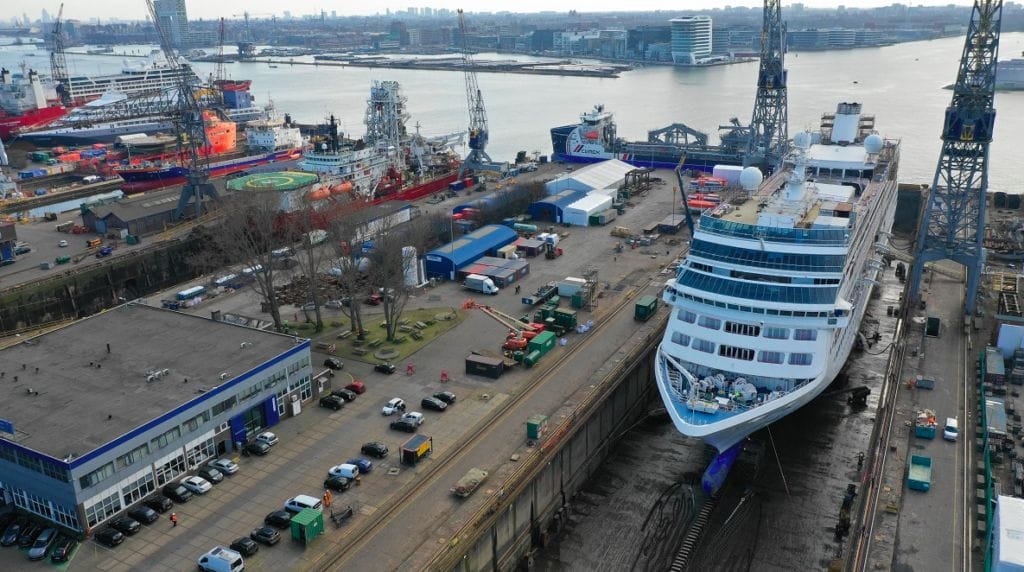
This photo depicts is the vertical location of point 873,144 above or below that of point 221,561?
above

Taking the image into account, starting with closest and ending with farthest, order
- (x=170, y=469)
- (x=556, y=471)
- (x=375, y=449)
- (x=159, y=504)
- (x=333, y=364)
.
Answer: (x=159, y=504) → (x=170, y=469) → (x=375, y=449) → (x=556, y=471) → (x=333, y=364)

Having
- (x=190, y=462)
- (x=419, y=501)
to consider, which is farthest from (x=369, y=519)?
(x=190, y=462)

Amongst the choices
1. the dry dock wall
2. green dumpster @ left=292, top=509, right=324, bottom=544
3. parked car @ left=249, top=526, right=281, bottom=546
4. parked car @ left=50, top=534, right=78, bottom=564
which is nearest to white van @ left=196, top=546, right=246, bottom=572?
parked car @ left=249, top=526, right=281, bottom=546

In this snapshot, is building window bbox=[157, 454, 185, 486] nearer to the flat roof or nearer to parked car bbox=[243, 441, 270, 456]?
the flat roof

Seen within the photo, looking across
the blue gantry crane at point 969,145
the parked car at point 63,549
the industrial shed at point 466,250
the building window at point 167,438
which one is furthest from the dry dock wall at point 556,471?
the blue gantry crane at point 969,145

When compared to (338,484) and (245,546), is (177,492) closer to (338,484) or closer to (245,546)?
(245,546)

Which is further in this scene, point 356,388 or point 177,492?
point 356,388

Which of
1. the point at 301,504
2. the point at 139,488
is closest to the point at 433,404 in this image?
the point at 301,504
